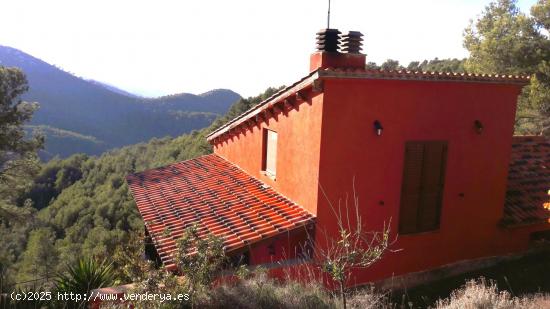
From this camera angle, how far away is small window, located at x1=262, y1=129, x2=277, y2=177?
9.94 meters

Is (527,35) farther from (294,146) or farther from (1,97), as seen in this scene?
(1,97)

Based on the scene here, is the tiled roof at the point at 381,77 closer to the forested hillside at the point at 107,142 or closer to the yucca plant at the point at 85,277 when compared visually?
the forested hillside at the point at 107,142

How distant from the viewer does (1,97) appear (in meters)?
17.3

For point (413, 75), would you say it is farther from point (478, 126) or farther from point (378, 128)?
point (478, 126)

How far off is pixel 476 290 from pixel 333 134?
3553mm

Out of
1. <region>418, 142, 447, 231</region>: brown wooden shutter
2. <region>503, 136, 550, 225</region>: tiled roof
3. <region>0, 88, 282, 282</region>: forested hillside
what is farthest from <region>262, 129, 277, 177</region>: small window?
<region>0, 88, 282, 282</region>: forested hillside

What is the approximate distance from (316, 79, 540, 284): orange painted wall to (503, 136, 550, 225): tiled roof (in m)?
0.58

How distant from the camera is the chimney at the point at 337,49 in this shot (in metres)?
8.72

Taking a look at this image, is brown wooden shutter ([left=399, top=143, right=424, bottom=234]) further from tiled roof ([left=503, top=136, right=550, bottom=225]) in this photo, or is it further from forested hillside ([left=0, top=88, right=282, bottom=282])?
forested hillside ([left=0, top=88, right=282, bottom=282])

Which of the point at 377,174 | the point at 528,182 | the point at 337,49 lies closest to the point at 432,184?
the point at 377,174

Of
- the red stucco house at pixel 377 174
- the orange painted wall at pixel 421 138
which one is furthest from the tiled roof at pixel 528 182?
the orange painted wall at pixel 421 138

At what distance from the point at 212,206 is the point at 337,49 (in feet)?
13.7

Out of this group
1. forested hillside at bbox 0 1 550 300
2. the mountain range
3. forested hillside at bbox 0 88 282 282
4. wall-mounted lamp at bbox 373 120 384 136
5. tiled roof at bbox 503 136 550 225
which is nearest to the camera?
wall-mounted lamp at bbox 373 120 384 136

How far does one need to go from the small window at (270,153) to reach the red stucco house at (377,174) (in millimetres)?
35
